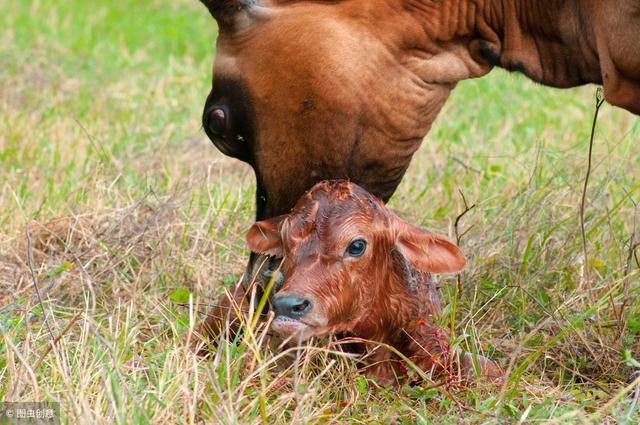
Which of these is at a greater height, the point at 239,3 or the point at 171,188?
the point at 239,3

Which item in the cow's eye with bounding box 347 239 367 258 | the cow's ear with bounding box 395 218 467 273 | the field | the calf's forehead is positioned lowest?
the field

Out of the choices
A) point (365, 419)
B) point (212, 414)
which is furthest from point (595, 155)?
point (212, 414)

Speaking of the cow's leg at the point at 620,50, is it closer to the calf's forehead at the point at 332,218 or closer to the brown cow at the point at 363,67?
the brown cow at the point at 363,67

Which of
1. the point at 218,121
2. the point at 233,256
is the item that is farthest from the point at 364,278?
the point at 233,256

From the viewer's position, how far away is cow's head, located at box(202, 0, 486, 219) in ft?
13.1

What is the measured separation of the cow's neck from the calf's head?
74 cm

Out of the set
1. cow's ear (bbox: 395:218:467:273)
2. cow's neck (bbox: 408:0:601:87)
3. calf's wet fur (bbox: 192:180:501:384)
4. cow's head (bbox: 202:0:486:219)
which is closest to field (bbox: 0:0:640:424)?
calf's wet fur (bbox: 192:180:501:384)

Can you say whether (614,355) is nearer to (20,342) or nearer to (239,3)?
(239,3)

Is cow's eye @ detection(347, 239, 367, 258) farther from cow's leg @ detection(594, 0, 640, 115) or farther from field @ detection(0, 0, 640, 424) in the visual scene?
cow's leg @ detection(594, 0, 640, 115)

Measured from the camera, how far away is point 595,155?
6016 mm

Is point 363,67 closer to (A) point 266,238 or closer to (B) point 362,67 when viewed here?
(B) point 362,67

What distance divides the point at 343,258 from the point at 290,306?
31cm

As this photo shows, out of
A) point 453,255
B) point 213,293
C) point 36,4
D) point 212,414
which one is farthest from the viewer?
point 36,4

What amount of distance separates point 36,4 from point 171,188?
5.33m
